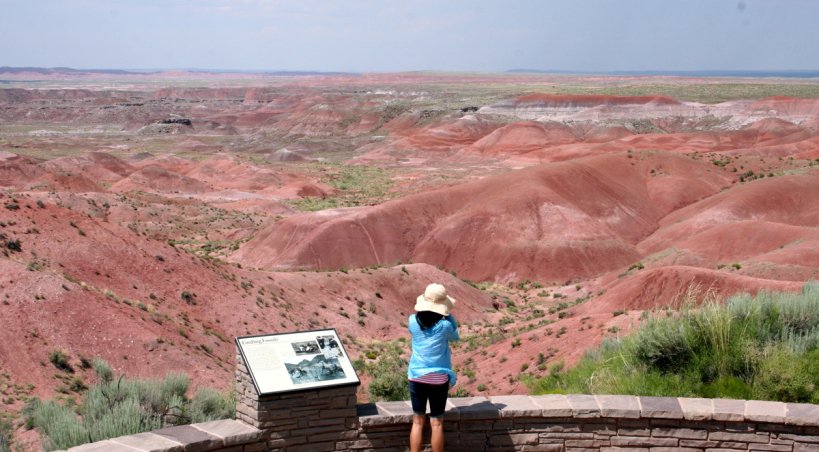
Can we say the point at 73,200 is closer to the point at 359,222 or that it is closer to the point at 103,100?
the point at 359,222

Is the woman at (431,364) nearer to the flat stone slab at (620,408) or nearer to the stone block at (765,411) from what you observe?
the flat stone slab at (620,408)

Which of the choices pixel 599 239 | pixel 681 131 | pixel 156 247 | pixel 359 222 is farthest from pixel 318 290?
pixel 681 131

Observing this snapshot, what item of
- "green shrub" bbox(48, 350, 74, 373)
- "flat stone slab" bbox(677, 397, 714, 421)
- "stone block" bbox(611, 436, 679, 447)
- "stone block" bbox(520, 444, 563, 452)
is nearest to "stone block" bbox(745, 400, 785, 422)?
"flat stone slab" bbox(677, 397, 714, 421)

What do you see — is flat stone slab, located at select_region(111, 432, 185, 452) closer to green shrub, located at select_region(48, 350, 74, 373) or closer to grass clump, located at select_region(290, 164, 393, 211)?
green shrub, located at select_region(48, 350, 74, 373)

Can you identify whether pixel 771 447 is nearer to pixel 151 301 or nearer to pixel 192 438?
pixel 192 438

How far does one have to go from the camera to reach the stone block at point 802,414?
770 centimetres

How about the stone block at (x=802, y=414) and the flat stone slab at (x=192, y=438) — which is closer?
the flat stone slab at (x=192, y=438)

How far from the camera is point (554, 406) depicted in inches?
317

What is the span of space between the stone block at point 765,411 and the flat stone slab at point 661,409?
658 mm

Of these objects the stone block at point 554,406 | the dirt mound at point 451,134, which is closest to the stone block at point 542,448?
the stone block at point 554,406

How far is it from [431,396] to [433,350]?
0.44m

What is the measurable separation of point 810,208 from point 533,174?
54.0 feet

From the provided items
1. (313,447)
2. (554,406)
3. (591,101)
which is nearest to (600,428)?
(554,406)

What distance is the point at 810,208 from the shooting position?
46.0 metres
